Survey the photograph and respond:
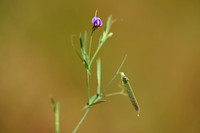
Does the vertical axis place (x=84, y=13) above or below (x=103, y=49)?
above

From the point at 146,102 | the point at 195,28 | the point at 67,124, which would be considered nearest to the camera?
the point at 67,124

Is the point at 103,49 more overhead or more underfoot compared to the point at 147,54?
more overhead

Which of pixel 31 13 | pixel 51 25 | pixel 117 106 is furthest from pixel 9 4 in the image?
pixel 117 106

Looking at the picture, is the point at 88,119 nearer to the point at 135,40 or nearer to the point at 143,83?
the point at 143,83

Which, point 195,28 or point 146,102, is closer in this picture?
point 146,102

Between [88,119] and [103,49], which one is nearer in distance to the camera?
[88,119]

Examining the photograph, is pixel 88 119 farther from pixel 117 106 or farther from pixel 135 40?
pixel 135 40

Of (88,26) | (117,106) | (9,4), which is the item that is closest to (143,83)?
(117,106)

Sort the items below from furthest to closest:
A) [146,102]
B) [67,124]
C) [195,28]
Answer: [195,28]
[146,102]
[67,124]

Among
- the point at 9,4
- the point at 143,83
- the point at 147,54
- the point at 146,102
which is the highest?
the point at 9,4
